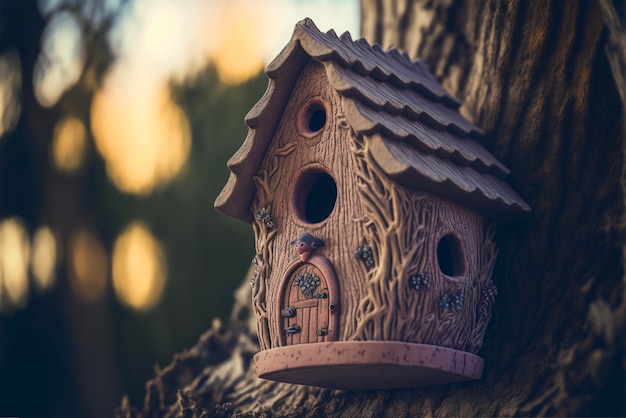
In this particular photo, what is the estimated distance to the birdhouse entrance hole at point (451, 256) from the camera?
4938mm

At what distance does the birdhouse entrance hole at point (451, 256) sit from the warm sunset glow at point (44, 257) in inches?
166

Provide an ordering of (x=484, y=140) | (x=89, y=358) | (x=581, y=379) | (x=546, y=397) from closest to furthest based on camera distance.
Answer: (x=581, y=379) < (x=546, y=397) < (x=484, y=140) < (x=89, y=358)

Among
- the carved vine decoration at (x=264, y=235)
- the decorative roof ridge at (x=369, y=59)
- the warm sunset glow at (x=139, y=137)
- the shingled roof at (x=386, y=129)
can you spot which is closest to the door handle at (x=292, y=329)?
the carved vine decoration at (x=264, y=235)

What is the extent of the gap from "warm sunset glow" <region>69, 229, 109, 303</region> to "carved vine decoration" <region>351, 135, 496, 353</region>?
4.15 m

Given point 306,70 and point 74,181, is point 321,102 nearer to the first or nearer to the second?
point 306,70

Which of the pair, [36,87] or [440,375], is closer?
[440,375]

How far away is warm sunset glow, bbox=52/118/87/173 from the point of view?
8.39 m

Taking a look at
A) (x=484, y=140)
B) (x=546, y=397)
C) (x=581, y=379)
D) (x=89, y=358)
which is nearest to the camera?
(x=581, y=379)

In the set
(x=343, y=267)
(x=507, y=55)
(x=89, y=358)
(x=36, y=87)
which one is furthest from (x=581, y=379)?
(x=36, y=87)

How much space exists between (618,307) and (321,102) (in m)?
1.69

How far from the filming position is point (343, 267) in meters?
4.66

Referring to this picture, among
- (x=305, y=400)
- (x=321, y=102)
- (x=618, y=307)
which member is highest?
(x=321, y=102)

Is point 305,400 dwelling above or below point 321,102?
below

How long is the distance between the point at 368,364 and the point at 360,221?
65 cm
